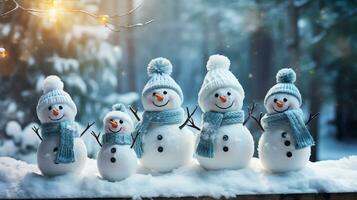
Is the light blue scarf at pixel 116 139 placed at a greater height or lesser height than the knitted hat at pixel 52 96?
lesser

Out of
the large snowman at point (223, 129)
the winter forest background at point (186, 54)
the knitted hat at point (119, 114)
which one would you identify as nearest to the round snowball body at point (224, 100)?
the large snowman at point (223, 129)

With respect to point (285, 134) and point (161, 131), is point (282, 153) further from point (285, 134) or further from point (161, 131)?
point (161, 131)

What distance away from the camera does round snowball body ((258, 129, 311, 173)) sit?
1.41m

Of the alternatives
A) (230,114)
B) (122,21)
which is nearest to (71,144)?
(230,114)

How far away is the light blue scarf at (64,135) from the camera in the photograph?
140 centimetres

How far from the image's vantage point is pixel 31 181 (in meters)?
1.42

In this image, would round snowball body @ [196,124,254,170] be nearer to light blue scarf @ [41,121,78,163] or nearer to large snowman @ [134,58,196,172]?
large snowman @ [134,58,196,172]

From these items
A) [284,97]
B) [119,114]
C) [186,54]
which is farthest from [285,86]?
[186,54]

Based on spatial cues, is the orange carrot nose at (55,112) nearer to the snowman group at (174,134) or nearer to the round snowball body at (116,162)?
the snowman group at (174,134)

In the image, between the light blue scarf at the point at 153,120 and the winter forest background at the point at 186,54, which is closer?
the light blue scarf at the point at 153,120

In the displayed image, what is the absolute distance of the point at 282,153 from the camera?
1.41 metres

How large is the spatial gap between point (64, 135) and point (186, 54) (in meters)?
1.86

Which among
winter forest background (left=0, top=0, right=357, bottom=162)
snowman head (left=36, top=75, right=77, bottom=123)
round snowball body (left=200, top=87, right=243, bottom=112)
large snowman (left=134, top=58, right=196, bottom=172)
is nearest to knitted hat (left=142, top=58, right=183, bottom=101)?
large snowman (left=134, top=58, right=196, bottom=172)

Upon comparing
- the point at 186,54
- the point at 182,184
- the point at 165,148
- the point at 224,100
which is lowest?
the point at 182,184
